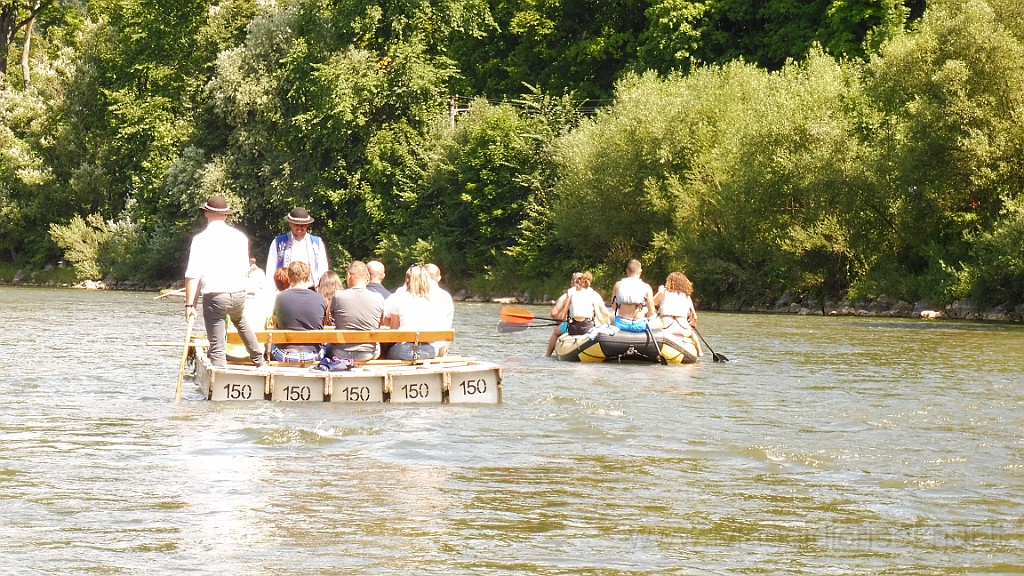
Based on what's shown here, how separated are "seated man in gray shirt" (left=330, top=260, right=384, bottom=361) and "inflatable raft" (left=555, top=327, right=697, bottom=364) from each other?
6220mm

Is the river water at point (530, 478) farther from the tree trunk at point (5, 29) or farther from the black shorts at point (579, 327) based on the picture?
the tree trunk at point (5, 29)

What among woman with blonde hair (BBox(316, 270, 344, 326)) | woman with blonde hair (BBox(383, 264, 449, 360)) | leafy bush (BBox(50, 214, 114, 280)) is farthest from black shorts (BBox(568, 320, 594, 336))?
leafy bush (BBox(50, 214, 114, 280))

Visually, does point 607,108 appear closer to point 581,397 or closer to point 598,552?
point 581,397

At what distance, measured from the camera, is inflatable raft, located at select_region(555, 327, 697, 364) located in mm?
21328

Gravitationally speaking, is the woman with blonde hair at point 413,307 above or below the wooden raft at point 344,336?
above

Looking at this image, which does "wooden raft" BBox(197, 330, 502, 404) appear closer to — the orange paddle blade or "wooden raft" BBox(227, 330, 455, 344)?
"wooden raft" BBox(227, 330, 455, 344)

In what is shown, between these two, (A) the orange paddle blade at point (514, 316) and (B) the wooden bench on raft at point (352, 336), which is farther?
(A) the orange paddle blade at point (514, 316)

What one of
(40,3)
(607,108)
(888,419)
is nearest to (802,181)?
(607,108)

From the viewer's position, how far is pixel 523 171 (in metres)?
53.3

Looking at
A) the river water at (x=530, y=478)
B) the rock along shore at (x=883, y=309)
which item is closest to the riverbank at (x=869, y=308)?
the rock along shore at (x=883, y=309)

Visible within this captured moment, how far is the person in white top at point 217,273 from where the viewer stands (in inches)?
563

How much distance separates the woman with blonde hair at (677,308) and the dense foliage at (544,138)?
1512 centimetres

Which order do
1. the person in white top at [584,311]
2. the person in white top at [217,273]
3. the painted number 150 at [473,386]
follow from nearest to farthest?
the person in white top at [217,273], the painted number 150 at [473,386], the person in white top at [584,311]

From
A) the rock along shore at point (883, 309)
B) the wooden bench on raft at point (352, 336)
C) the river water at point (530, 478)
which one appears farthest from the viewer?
the rock along shore at point (883, 309)
